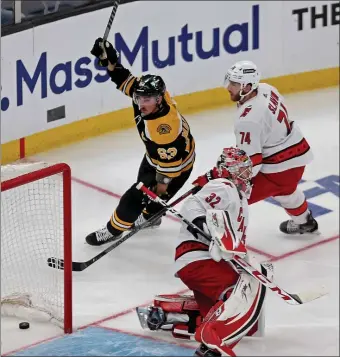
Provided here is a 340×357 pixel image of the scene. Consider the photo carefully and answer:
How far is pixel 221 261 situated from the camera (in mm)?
3730

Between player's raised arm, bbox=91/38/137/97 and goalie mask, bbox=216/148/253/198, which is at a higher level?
player's raised arm, bbox=91/38/137/97

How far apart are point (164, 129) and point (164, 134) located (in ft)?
0.08

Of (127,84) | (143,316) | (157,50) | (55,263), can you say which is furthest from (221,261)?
(157,50)

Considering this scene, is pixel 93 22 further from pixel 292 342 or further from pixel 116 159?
pixel 292 342

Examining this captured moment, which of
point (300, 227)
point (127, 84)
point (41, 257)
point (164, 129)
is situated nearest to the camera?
point (41, 257)

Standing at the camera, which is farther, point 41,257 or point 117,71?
point 117,71

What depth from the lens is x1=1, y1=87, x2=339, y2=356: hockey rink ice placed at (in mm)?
4043

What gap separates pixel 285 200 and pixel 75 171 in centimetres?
145

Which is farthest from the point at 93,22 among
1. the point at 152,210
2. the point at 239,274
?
the point at 239,274

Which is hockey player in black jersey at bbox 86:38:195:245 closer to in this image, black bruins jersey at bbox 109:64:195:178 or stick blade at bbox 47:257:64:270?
black bruins jersey at bbox 109:64:195:178

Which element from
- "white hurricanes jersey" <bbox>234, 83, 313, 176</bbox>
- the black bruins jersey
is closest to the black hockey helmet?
the black bruins jersey

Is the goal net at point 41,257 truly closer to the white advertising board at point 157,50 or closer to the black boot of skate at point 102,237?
the black boot of skate at point 102,237

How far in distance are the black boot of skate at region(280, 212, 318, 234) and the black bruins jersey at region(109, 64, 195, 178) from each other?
0.80m

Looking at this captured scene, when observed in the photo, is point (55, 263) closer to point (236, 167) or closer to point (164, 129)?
point (164, 129)
